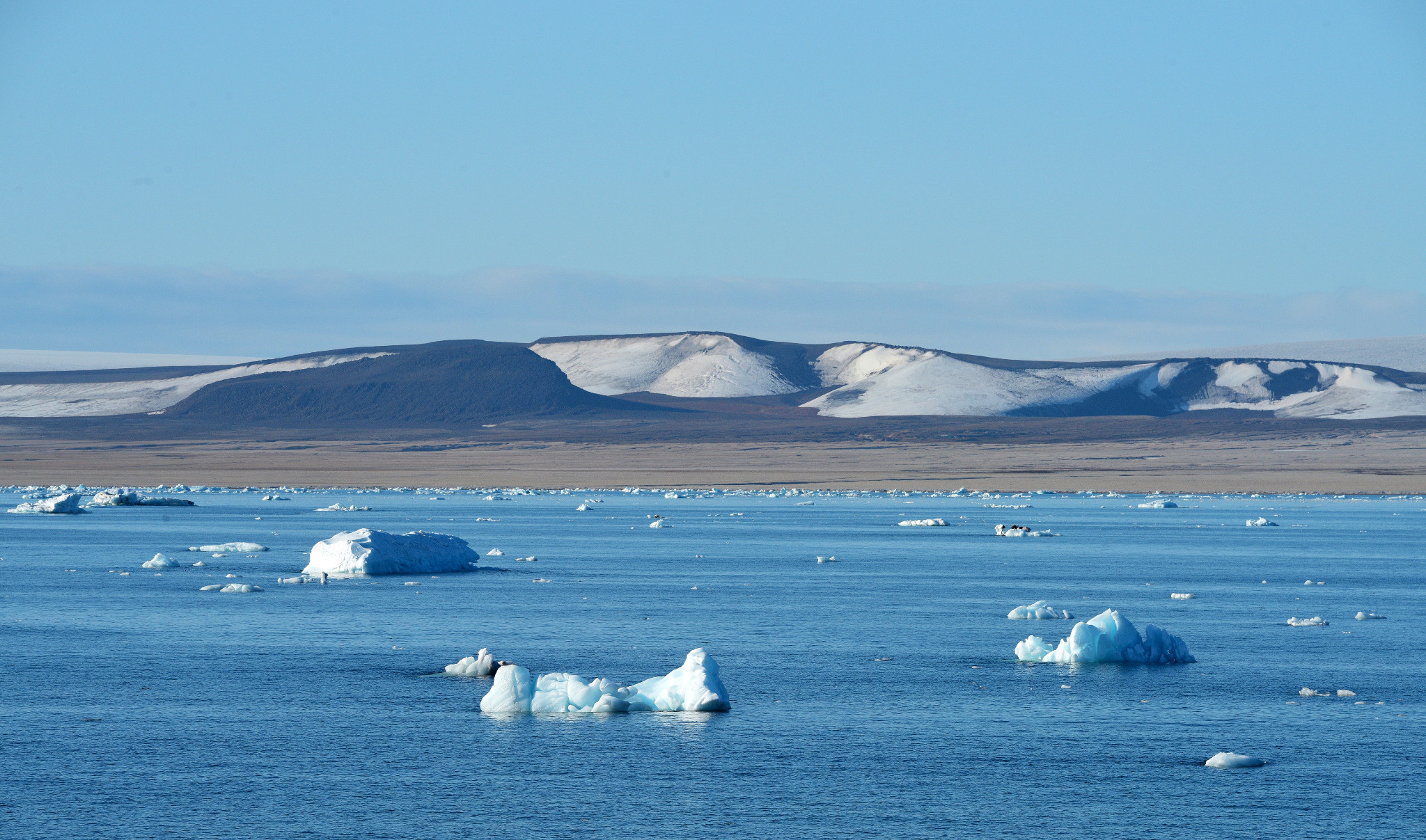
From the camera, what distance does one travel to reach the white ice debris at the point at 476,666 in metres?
20.0

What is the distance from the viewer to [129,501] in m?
64.1

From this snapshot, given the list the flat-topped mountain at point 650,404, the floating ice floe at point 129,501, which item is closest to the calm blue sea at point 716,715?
the floating ice floe at point 129,501

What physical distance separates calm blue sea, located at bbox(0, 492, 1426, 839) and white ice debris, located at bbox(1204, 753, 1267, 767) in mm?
241

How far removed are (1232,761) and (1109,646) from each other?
21.9ft

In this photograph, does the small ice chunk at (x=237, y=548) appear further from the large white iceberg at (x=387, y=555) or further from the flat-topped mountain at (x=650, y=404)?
the flat-topped mountain at (x=650, y=404)

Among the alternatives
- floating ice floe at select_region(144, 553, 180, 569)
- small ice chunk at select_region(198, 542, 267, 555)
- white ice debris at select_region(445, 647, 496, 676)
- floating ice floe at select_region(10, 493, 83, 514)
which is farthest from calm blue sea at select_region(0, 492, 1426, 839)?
floating ice floe at select_region(10, 493, 83, 514)

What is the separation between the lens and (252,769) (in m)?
14.6

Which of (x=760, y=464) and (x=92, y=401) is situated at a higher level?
(x=92, y=401)

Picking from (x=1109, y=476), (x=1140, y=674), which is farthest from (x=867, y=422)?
(x=1140, y=674)

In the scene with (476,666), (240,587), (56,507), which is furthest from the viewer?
(56,507)

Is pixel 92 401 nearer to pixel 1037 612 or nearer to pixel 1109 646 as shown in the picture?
pixel 1037 612

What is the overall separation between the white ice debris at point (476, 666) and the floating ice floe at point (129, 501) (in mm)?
47837

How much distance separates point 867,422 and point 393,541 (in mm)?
120525

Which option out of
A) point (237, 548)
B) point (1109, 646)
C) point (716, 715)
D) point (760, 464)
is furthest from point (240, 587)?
point (760, 464)
